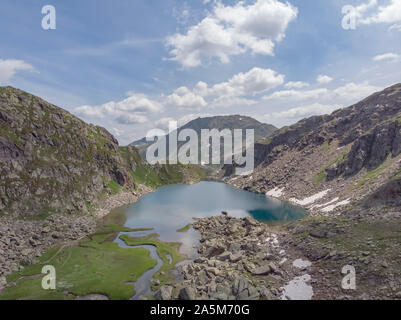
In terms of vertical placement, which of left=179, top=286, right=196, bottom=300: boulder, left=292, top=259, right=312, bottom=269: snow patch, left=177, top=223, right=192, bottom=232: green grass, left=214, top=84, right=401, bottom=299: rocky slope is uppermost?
left=214, top=84, right=401, bottom=299: rocky slope

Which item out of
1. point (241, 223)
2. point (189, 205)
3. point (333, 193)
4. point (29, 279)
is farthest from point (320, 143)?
point (29, 279)

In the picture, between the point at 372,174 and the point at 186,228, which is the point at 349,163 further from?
the point at 186,228

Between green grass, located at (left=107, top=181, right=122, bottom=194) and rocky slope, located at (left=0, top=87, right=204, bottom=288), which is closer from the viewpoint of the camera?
rocky slope, located at (left=0, top=87, right=204, bottom=288)

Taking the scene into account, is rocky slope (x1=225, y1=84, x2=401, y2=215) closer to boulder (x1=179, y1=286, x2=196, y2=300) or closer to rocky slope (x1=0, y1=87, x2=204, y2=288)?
boulder (x1=179, y1=286, x2=196, y2=300)

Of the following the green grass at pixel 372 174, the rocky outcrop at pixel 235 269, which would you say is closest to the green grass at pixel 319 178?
the green grass at pixel 372 174

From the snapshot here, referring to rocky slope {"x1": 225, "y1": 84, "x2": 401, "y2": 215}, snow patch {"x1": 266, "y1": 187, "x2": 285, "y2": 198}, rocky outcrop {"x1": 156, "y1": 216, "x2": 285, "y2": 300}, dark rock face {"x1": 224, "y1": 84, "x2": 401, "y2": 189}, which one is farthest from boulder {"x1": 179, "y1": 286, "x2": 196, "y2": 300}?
snow patch {"x1": 266, "y1": 187, "x2": 285, "y2": 198}

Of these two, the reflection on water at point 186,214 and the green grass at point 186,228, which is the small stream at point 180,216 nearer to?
the reflection on water at point 186,214
